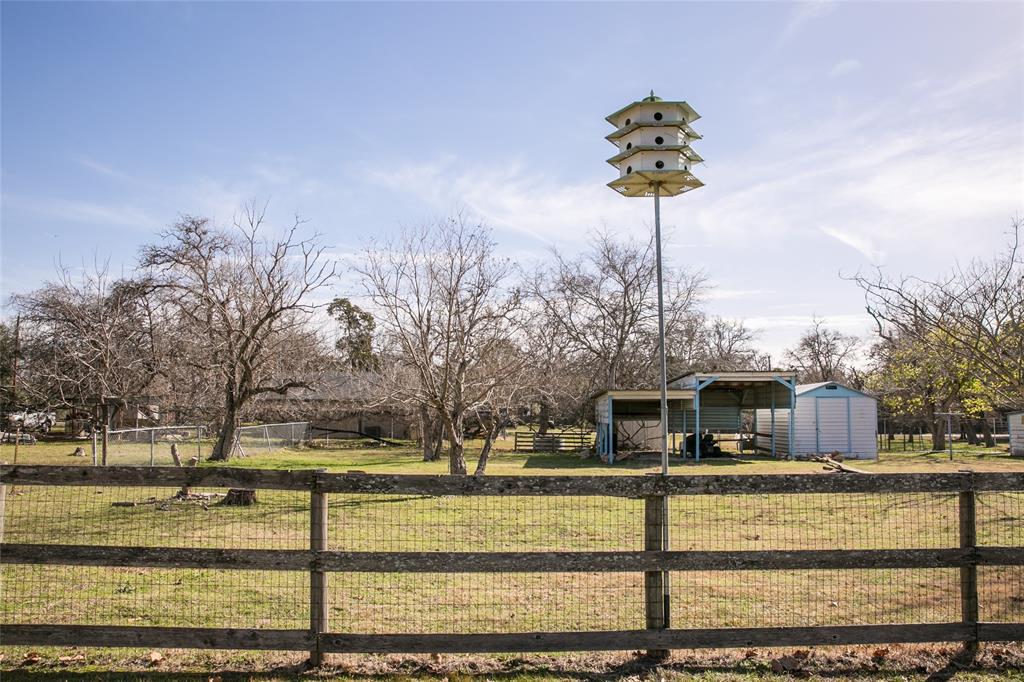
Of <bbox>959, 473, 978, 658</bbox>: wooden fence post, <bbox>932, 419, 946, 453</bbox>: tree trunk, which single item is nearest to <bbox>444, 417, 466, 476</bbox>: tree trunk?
<bbox>959, 473, 978, 658</bbox>: wooden fence post

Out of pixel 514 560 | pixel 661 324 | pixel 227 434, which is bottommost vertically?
pixel 227 434

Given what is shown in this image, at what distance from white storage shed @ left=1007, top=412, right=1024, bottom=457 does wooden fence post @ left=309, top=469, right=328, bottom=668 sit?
33410 millimetres

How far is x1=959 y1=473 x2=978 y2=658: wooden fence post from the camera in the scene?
16.2 ft

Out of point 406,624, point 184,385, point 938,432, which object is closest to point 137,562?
point 406,624

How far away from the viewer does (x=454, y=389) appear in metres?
19.4

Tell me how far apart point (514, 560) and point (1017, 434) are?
3377 centimetres

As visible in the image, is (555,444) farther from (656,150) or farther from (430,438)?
(656,150)

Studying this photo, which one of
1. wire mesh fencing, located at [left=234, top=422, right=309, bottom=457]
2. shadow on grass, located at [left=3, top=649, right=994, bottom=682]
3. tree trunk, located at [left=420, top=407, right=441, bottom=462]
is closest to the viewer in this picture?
shadow on grass, located at [left=3, top=649, right=994, bottom=682]

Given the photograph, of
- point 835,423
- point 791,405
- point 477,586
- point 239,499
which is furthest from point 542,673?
point 835,423

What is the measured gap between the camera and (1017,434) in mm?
31000

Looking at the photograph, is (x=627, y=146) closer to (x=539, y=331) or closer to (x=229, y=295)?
(x=229, y=295)

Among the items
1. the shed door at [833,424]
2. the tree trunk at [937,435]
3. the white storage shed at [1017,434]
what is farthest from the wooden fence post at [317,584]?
the tree trunk at [937,435]

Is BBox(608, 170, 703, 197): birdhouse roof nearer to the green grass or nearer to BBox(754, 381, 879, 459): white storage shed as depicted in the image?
the green grass

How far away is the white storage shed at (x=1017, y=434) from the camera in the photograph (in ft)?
99.7
